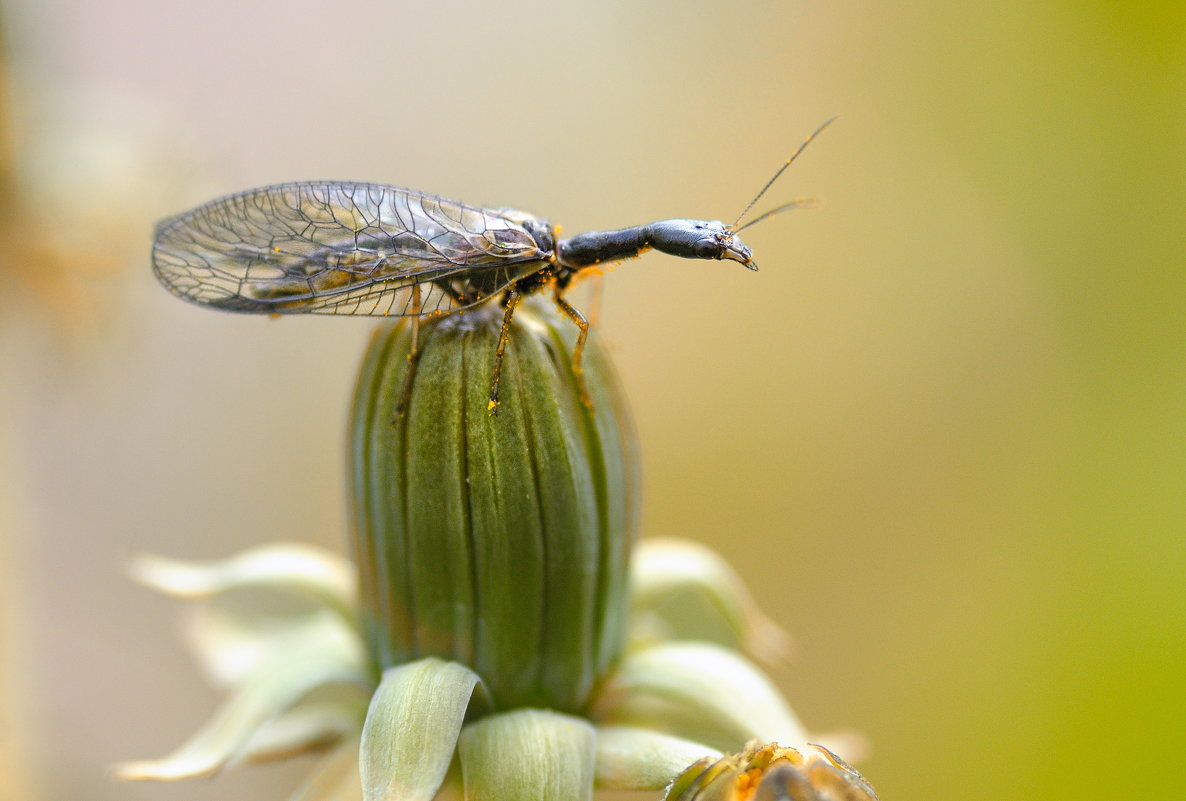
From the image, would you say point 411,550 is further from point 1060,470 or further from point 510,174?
point 510,174

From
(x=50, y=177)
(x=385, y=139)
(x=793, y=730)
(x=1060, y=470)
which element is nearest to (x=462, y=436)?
(x=793, y=730)

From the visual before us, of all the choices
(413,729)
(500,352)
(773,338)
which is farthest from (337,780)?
(773,338)

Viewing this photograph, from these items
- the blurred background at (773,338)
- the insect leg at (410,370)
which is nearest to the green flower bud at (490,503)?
the insect leg at (410,370)

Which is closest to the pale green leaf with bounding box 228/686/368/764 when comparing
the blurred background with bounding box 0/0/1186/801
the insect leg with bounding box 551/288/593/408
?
the insect leg with bounding box 551/288/593/408

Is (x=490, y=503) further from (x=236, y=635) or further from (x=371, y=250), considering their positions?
(x=236, y=635)

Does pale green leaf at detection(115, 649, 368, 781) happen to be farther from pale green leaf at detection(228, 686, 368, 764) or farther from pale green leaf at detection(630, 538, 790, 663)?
pale green leaf at detection(630, 538, 790, 663)

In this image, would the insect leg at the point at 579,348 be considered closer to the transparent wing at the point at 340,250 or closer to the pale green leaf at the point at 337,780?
the transparent wing at the point at 340,250
